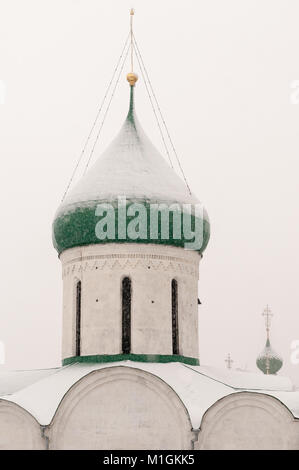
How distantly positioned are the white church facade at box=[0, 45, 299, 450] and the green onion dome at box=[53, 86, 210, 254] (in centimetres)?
3

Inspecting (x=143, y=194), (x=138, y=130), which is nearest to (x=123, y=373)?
(x=143, y=194)

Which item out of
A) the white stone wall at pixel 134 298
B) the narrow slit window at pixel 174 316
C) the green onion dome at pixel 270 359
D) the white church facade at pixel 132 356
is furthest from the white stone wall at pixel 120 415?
the green onion dome at pixel 270 359

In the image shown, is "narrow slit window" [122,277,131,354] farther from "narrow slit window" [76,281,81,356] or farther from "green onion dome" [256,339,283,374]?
"green onion dome" [256,339,283,374]

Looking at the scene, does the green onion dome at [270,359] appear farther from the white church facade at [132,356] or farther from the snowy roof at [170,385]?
the snowy roof at [170,385]

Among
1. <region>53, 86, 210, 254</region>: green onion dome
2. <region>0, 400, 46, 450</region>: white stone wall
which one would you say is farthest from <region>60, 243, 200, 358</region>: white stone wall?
<region>0, 400, 46, 450</region>: white stone wall

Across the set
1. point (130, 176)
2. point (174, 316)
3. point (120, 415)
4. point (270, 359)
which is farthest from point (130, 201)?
point (270, 359)

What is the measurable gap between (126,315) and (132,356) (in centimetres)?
84

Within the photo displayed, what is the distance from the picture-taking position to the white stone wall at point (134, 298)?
1670 cm

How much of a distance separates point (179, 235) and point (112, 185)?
1.65m

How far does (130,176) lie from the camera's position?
1747 centimetres

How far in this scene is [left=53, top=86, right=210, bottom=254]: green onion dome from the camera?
56.1 feet
